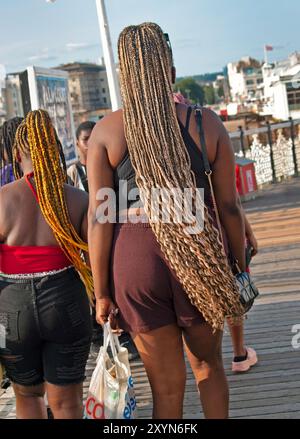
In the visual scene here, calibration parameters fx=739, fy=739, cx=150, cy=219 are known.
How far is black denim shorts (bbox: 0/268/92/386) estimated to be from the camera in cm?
287

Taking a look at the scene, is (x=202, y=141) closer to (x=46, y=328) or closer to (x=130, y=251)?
(x=130, y=251)

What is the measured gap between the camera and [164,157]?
8.62ft

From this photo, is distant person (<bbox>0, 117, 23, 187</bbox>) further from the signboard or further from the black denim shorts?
the signboard

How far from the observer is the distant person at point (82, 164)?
5148 mm

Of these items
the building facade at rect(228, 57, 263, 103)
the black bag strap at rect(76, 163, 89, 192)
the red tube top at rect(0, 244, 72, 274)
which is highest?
the building facade at rect(228, 57, 263, 103)

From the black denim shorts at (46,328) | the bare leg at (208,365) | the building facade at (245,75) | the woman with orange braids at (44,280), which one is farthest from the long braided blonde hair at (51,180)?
the building facade at (245,75)

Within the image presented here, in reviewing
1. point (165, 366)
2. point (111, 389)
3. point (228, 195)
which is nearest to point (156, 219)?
point (228, 195)

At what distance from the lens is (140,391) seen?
4.50m

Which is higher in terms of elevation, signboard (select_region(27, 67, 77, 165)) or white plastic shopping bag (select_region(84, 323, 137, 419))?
signboard (select_region(27, 67, 77, 165))

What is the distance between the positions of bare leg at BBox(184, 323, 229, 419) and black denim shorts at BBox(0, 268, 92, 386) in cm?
46

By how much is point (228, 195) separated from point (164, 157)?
11.8 inches

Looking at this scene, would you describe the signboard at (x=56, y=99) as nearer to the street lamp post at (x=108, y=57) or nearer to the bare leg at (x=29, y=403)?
the street lamp post at (x=108, y=57)

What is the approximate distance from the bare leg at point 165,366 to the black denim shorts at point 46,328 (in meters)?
0.30

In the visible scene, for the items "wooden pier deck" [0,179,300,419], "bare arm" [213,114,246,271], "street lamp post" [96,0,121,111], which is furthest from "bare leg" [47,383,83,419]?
"street lamp post" [96,0,121,111]
